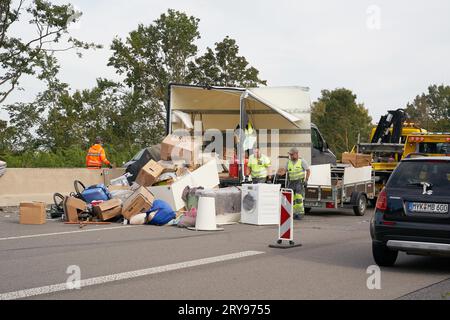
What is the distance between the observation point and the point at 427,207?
866cm

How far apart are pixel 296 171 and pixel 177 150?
3.43m

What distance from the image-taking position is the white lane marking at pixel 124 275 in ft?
24.3

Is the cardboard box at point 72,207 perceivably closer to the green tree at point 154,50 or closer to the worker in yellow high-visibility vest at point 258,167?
the worker in yellow high-visibility vest at point 258,167

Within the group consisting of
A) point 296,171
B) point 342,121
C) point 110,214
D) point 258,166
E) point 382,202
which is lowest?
point 110,214

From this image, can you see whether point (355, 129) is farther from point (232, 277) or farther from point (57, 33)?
point (232, 277)

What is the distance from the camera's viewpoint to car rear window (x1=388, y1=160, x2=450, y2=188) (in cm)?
888

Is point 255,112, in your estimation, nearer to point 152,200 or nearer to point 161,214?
point 152,200

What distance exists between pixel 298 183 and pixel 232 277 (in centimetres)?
810

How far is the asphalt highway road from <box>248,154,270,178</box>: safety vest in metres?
3.29

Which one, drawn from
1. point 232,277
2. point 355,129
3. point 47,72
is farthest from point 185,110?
point 355,129

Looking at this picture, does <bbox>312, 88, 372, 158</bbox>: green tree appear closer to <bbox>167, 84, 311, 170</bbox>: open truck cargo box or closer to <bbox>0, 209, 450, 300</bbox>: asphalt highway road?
<bbox>167, 84, 311, 170</bbox>: open truck cargo box

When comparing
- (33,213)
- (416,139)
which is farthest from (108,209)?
(416,139)

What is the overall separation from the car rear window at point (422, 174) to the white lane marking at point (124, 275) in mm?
2690

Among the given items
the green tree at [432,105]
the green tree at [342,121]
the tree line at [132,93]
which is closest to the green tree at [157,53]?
the tree line at [132,93]
